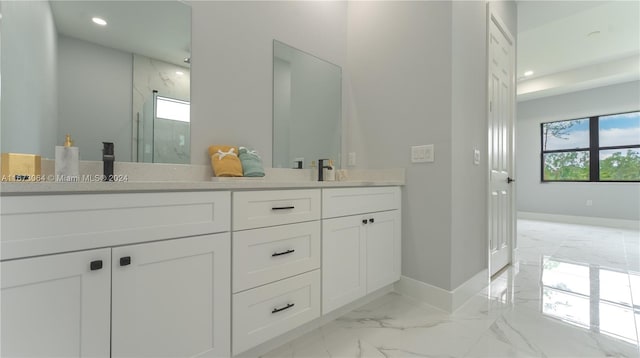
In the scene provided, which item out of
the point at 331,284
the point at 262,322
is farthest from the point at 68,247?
the point at 331,284

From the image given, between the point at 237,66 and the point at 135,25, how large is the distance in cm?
58

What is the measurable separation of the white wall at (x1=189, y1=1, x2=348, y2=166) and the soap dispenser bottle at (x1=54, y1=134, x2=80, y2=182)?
0.56 meters

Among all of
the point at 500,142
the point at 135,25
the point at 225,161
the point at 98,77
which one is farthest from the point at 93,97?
the point at 500,142

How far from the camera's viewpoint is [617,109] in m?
4.96

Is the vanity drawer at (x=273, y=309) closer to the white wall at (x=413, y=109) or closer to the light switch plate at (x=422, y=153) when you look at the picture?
the white wall at (x=413, y=109)

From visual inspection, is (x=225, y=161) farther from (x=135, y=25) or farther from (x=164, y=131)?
(x=135, y=25)

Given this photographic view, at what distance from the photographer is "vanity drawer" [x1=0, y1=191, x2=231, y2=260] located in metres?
0.77

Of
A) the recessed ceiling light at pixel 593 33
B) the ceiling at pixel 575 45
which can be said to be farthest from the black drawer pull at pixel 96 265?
the recessed ceiling light at pixel 593 33

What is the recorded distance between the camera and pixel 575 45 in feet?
13.2

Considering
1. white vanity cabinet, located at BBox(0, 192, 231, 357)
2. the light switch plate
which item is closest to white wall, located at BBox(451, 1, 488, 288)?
the light switch plate

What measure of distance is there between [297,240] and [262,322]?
0.42 metres

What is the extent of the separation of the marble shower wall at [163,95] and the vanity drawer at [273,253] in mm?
707

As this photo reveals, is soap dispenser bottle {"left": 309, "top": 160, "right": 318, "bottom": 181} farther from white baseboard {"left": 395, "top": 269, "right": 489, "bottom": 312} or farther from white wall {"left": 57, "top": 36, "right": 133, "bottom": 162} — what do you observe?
white wall {"left": 57, "top": 36, "right": 133, "bottom": 162}

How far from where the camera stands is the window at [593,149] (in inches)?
192
